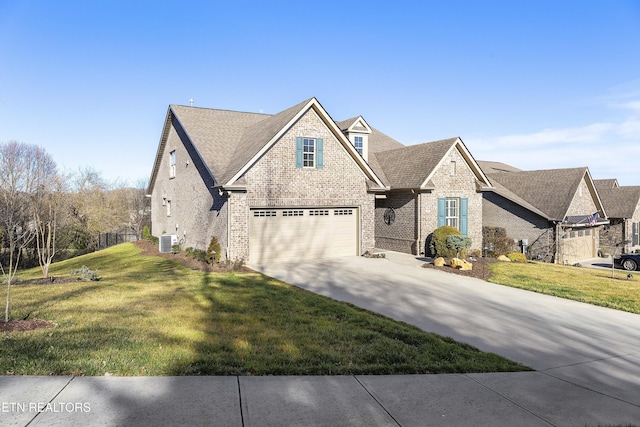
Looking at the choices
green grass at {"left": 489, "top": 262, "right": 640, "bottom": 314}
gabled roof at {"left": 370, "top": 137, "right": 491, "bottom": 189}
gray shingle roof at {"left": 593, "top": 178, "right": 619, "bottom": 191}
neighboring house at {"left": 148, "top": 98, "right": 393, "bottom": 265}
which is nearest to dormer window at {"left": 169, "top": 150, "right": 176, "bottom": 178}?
neighboring house at {"left": 148, "top": 98, "right": 393, "bottom": 265}

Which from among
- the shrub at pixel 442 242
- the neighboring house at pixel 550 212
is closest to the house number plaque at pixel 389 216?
the shrub at pixel 442 242

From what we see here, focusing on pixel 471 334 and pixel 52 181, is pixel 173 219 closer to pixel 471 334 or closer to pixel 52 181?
pixel 471 334

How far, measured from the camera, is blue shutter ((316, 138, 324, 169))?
18647 mm

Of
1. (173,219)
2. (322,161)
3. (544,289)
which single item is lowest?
Result: (544,289)

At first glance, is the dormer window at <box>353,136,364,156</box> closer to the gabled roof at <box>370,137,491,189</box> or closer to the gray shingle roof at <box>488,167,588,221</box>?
the gabled roof at <box>370,137,491,189</box>

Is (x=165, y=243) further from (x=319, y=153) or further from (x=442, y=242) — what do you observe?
(x=442, y=242)

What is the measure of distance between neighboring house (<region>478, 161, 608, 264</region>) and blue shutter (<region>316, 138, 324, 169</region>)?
1221 centimetres

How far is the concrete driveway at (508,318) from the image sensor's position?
659 centimetres

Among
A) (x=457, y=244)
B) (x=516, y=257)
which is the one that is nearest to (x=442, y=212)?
(x=457, y=244)

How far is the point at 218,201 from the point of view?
A: 58.6ft

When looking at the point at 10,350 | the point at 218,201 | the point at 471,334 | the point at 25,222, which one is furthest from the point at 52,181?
the point at 471,334

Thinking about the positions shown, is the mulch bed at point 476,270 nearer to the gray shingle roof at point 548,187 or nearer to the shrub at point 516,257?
the shrub at point 516,257

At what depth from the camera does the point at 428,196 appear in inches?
848

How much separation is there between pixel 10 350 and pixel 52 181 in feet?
143
